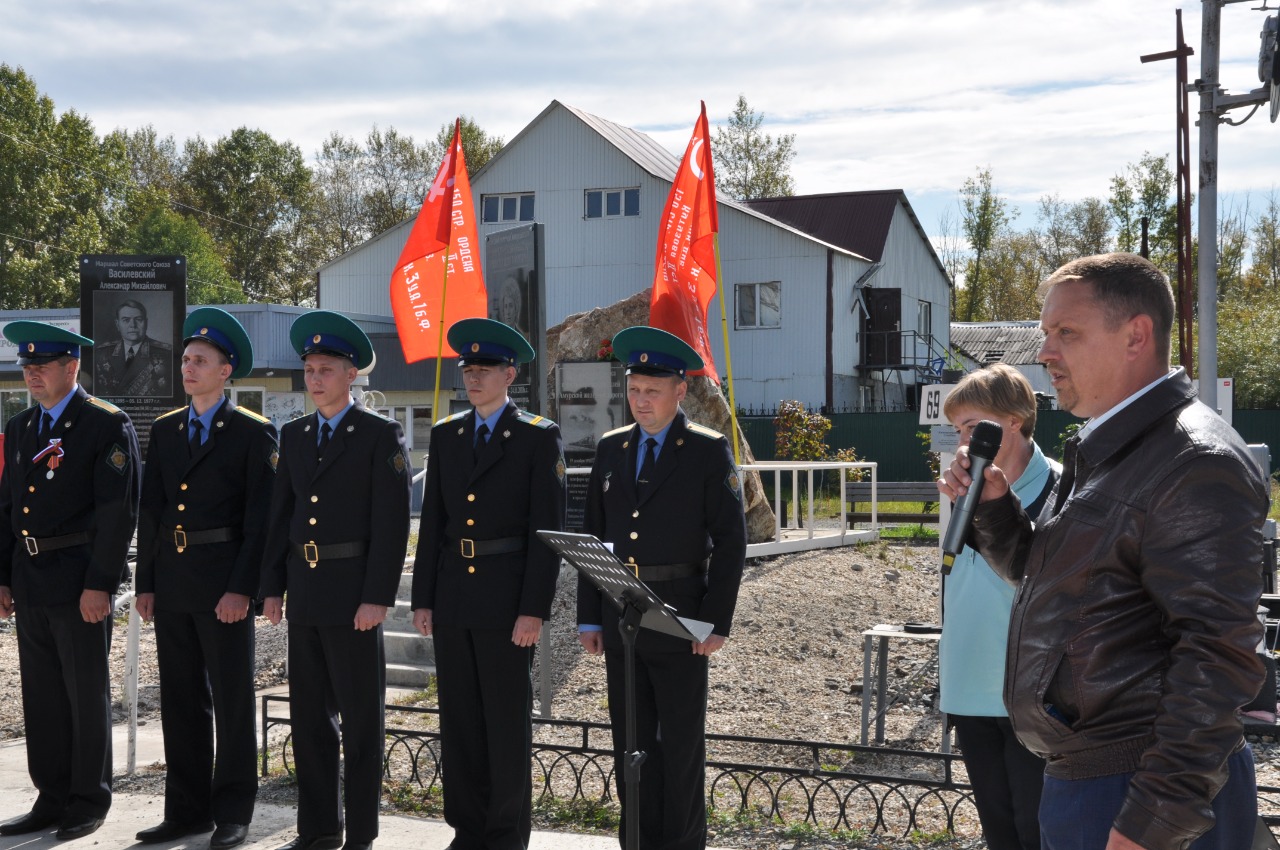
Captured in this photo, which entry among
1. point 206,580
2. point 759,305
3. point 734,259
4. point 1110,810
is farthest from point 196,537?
point 759,305

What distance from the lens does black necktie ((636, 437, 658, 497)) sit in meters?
4.96

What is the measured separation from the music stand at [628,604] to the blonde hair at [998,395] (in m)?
1.10

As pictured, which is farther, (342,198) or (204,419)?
(342,198)

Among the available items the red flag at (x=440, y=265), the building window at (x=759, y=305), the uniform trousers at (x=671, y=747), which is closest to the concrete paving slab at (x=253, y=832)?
the uniform trousers at (x=671, y=747)

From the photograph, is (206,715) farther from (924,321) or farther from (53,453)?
(924,321)

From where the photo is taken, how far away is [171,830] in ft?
17.8

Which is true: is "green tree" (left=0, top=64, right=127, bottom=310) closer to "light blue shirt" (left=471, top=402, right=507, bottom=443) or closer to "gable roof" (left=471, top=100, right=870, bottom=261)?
"gable roof" (left=471, top=100, right=870, bottom=261)

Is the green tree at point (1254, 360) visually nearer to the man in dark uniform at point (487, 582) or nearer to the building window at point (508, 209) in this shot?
the building window at point (508, 209)

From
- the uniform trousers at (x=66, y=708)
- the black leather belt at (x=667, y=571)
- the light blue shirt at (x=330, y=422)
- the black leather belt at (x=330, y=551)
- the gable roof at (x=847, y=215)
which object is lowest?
the uniform trousers at (x=66, y=708)

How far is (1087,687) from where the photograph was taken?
234cm

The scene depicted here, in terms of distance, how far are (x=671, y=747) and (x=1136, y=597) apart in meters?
2.71

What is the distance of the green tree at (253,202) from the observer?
5953 cm

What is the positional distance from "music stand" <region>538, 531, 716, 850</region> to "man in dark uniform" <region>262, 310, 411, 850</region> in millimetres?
1609

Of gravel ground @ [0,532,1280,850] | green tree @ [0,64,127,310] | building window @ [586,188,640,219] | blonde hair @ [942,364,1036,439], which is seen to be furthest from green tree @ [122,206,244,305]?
blonde hair @ [942,364,1036,439]
